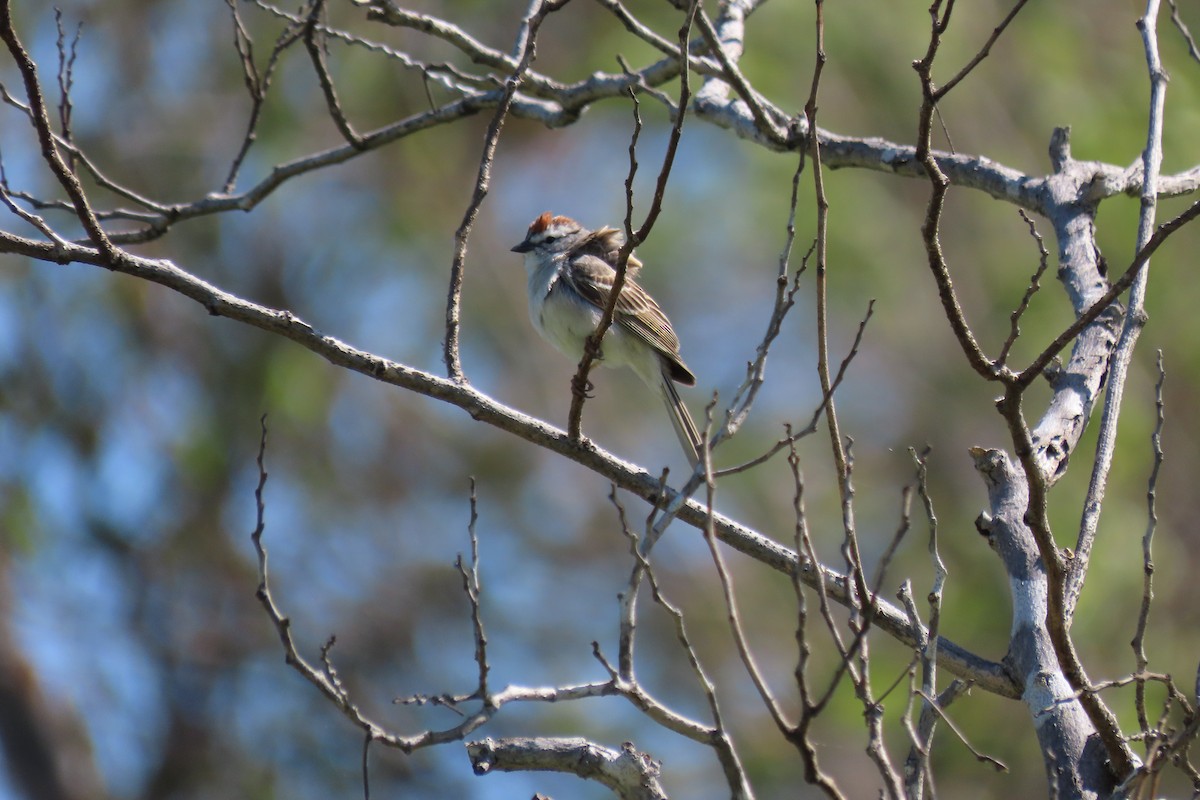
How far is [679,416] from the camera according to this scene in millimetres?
6113

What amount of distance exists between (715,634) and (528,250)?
6512 millimetres

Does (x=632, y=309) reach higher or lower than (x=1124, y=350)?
higher

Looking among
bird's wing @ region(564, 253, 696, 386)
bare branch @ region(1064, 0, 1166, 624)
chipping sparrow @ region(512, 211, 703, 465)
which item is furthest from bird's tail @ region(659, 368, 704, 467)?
bare branch @ region(1064, 0, 1166, 624)

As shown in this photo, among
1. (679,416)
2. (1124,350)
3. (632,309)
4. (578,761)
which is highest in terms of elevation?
(632,309)

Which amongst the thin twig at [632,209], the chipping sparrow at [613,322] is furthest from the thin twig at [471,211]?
the chipping sparrow at [613,322]

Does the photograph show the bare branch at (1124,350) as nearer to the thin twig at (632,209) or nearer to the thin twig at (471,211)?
the thin twig at (632,209)

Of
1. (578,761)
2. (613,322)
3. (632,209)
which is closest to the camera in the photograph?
(578,761)

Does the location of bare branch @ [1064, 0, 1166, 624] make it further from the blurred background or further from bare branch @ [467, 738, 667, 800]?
the blurred background

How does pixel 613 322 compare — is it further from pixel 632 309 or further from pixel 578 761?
pixel 578 761

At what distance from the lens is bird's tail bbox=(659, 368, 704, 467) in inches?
230

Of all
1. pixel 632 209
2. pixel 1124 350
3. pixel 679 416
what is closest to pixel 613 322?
pixel 679 416

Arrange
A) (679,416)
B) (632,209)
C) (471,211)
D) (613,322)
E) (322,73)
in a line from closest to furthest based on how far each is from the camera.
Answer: (632,209), (471,211), (322,73), (679,416), (613,322)

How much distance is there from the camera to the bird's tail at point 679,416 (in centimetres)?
584

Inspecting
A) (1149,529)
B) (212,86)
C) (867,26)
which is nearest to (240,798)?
(212,86)
